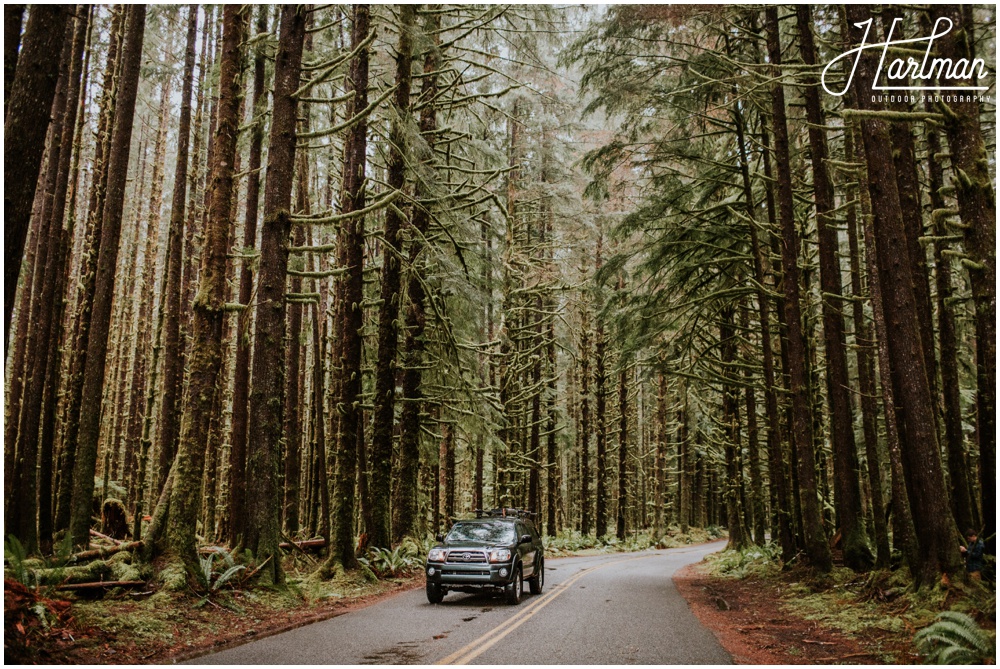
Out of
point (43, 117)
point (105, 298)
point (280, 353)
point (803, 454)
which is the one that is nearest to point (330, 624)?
point (280, 353)

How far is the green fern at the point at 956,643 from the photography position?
6535 mm

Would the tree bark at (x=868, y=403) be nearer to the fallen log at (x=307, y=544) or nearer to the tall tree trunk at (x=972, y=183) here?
the tall tree trunk at (x=972, y=183)

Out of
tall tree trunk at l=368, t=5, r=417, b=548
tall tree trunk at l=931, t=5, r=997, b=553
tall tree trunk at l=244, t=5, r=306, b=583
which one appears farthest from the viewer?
tall tree trunk at l=368, t=5, r=417, b=548

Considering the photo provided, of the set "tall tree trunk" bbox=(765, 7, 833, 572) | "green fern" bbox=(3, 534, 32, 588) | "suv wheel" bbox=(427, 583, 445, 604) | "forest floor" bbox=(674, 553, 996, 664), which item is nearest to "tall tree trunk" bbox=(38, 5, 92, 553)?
"green fern" bbox=(3, 534, 32, 588)

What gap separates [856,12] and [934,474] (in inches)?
299

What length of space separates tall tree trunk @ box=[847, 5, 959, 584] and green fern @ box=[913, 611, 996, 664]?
2232mm

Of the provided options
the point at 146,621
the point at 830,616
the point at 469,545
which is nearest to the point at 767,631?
the point at 830,616

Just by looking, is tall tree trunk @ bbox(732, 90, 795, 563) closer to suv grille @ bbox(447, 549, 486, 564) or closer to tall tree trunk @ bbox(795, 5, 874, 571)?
tall tree trunk @ bbox(795, 5, 874, 571)

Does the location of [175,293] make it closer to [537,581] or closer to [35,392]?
[35,392]

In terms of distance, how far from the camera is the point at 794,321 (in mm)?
14023

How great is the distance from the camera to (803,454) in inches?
557

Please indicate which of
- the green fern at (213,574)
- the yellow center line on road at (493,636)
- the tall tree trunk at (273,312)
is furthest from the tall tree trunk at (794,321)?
the green fern at (213,574)

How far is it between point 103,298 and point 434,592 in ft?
26.2

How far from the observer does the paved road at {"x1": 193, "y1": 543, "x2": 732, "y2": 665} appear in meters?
7.18
